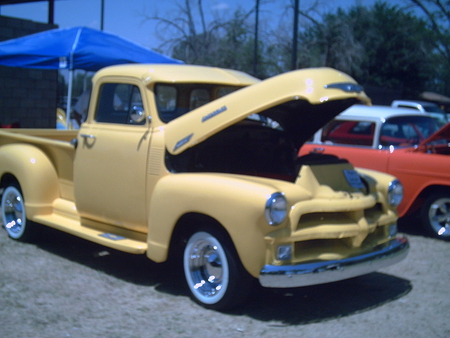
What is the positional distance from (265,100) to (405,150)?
3.54 meters

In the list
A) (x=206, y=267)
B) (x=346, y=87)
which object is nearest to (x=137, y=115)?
(x=206, y=267)

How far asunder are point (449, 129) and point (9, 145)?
5.29m

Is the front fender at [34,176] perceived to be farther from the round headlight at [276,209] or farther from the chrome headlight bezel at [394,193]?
the chrome headlight bezel at [394,193]

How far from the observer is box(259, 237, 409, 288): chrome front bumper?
3.67 metres

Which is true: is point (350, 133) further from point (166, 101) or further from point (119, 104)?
point (119, 104)

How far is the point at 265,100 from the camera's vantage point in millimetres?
4082

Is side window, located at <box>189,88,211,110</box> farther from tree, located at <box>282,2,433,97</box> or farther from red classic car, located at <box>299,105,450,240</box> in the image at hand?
tree, located at <box>282,2,433,97</box>

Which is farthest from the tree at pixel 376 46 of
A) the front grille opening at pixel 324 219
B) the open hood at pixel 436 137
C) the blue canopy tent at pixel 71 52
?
the front grille opening at pixel 324 219

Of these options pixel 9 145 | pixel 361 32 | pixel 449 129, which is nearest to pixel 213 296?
pixel 9 145

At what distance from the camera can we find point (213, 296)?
4109mm

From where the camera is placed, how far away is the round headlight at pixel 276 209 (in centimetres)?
370

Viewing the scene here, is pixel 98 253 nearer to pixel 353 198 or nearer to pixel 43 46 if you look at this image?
pixel 353 198

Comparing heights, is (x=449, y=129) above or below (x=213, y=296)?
above

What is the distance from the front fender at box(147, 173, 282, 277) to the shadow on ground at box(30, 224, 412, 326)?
524 mm
